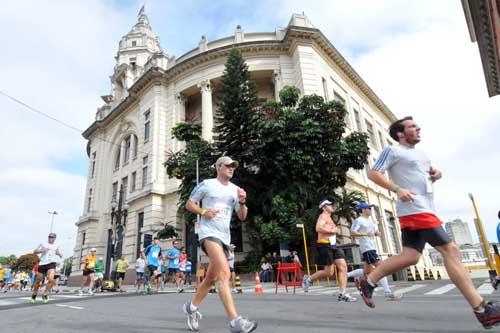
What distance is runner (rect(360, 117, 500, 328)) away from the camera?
107 inches

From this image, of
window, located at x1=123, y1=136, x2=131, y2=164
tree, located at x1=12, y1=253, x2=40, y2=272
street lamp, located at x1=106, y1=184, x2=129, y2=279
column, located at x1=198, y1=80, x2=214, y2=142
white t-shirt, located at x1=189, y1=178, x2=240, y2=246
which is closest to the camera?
white t-shirt, located at x1=189, y1=178, x2=240, y2=246

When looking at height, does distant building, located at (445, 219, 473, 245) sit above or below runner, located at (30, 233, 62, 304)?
above

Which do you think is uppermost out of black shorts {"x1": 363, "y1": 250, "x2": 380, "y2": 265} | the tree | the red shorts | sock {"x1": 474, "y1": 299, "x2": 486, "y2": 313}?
the tree

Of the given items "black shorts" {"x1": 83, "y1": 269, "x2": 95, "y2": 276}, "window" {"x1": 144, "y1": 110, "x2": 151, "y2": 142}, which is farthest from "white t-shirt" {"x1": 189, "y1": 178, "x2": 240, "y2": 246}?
"window" {"x1": 144, "y1": 110, "x2": 151, "y2": 142}

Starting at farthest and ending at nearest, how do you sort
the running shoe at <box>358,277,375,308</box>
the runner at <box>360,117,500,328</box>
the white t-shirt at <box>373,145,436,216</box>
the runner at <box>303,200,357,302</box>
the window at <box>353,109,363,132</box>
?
1. the window at <box>353,109,363,132</box>
2. the runner at <box>303,200,357,302</box>
3. the running shoe at <box>358,277,375,308</box>
4. the white t-shirt at <box>373,145,436,216</box>
5. the runner at <box>360,117,500,328</box>

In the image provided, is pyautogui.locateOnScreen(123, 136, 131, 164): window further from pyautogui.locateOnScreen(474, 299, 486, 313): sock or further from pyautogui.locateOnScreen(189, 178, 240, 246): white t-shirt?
pyautogui.locateOnScreen(474, 299, 486, 313): sock

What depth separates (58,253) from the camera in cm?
891

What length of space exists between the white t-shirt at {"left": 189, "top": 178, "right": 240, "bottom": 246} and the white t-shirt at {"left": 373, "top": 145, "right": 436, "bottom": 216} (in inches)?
60.4

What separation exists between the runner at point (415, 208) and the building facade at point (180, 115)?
17561mm

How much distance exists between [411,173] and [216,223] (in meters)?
1.99

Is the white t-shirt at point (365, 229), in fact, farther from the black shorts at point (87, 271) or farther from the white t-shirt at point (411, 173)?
the black shorts at point (87, 271)

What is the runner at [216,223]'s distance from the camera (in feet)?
10.5

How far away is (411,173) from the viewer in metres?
3.10

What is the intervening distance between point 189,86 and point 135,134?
9.13m
